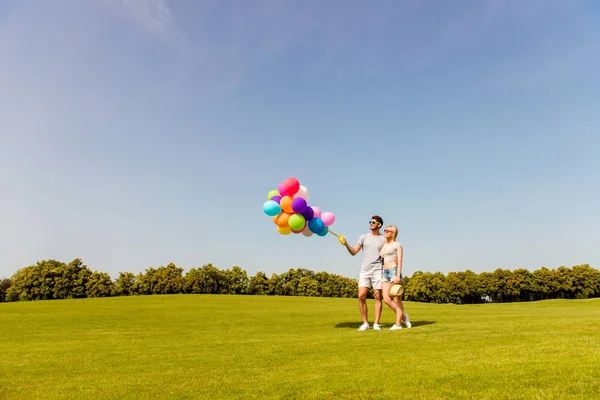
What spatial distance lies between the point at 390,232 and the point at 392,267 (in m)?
0.91

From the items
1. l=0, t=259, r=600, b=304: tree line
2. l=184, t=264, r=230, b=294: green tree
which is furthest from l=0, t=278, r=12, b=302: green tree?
l=184, t=264, r=230, b=294: green tree

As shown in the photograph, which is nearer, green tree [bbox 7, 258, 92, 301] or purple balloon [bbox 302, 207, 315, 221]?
purple balloon [bbox 302, 207, 315, 221]

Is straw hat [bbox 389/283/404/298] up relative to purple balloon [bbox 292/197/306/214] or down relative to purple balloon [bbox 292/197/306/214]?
down

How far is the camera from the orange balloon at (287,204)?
11.0m

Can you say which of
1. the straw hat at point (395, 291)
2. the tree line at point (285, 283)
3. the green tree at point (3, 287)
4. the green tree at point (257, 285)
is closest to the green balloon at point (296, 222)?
the straw hat at point (395, 291)

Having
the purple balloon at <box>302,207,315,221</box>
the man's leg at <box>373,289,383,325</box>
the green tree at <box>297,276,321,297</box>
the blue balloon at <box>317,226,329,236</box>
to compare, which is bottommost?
the green tree at <box>297,276,321,297</box>

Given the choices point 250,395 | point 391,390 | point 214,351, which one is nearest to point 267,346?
point 214,351

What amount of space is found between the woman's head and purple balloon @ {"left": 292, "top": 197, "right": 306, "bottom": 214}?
232 centimetres

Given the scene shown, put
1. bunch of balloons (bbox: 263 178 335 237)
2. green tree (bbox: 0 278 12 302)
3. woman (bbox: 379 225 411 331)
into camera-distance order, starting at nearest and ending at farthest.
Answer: woman (bbox: 379 225 411 331) → bunch of balloons (bbox: 263 178 335 237) → green tree (bbox: 0 278 12 302)

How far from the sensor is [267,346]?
7.84m

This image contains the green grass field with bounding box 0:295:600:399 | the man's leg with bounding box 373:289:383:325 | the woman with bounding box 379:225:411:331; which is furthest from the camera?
the man's leg with bounding box 373:289:383:325

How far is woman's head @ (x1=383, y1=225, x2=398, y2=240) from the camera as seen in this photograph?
10227 mm

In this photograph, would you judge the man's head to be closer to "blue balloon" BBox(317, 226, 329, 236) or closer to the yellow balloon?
"blue balloon" BBox(317, 226, 329, 236)

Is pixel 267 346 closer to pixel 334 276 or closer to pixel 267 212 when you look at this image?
pixel 267 212
